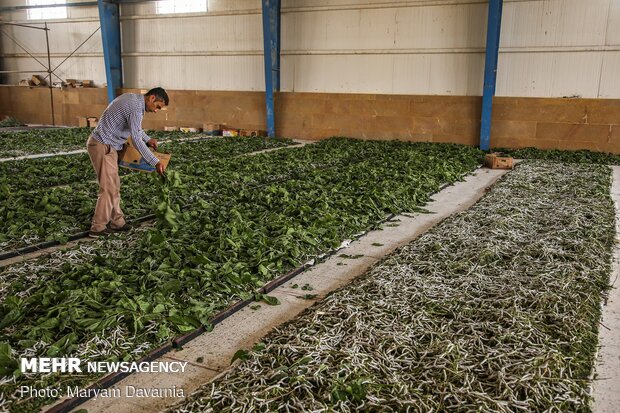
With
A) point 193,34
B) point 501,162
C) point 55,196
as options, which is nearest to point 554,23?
point 501,162

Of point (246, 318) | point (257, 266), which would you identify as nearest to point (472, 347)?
point (246, 318)

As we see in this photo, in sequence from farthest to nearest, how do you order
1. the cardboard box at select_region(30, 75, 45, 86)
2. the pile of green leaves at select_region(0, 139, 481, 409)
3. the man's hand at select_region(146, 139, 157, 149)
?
the cardboard box at select_region(30, 75, 45, 86), the man's hand at select_region(146, 139, 157, 149), the pile of green leaves at select_region(0, 139, 481, 409)

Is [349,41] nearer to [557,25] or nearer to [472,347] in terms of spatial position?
[557,25]

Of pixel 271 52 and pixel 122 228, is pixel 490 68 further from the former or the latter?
pixel 122 228

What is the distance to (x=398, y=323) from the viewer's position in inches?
159

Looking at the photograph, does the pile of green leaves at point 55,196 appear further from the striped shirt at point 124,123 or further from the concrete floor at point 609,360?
the concrete floor at point 609,360

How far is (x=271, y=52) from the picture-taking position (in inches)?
741

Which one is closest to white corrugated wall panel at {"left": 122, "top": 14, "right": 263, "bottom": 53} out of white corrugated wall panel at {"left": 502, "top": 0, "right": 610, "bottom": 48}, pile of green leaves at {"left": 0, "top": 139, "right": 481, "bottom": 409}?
white corrugated wall panel at {"left": 502, "top": 0, "right": 610, "bottom": 48}

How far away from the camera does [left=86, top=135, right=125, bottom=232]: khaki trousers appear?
260 inches

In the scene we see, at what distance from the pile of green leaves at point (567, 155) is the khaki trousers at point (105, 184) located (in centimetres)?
1184

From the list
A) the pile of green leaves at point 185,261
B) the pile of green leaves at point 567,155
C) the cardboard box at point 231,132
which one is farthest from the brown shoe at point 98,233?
the cardboard box at point 231,132

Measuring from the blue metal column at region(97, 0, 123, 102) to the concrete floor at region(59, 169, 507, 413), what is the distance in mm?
17791

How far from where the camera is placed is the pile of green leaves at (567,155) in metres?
14.2

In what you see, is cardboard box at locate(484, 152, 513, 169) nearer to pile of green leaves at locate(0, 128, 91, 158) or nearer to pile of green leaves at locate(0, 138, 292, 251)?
pile of green leaves at locate(0, 138, 292, 251)
